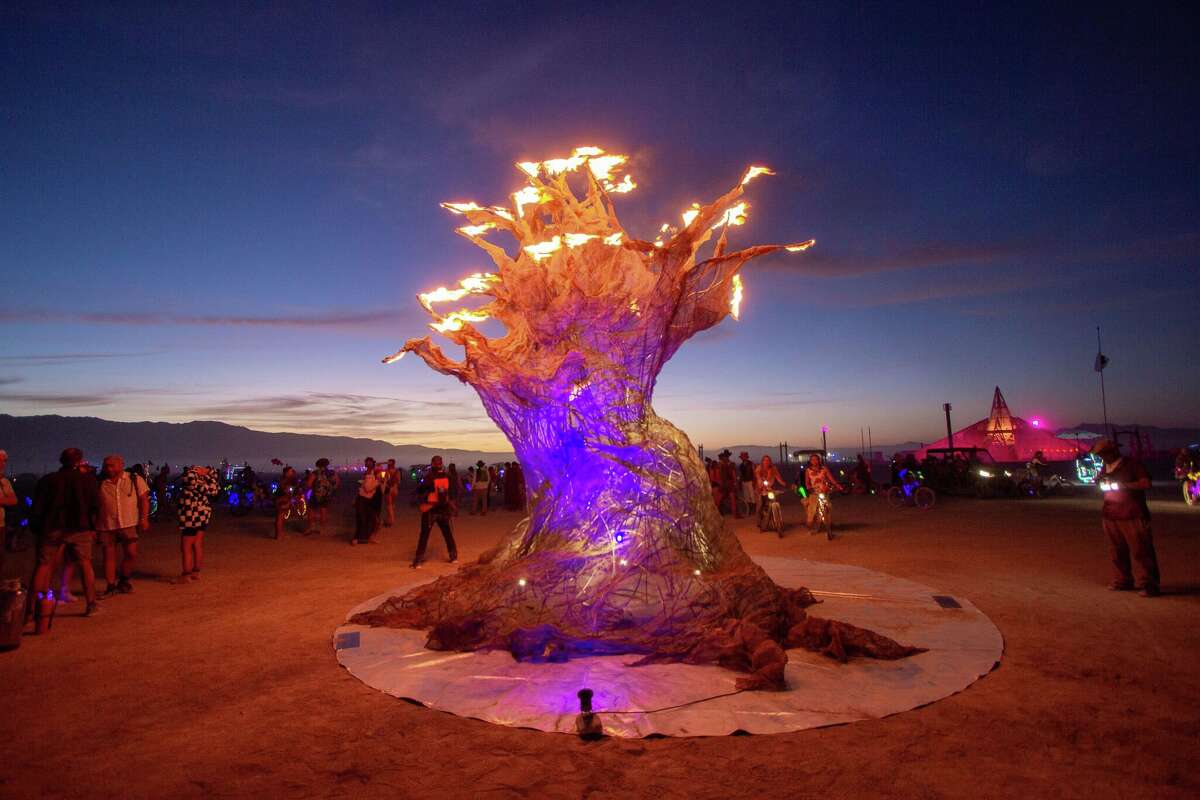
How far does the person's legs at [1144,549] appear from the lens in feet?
21.8

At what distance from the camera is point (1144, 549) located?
6.70 meters

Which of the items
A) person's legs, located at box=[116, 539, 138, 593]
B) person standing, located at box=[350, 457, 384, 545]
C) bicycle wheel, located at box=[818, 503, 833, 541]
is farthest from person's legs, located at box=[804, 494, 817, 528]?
person's legs, located at box=[116, 539, 138, 593]

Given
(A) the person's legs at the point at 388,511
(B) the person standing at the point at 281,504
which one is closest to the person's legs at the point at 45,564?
(B) the person standing at the point at 281,504

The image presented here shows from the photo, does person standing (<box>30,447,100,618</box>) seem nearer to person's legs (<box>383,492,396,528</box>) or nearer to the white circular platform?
the white circular platform

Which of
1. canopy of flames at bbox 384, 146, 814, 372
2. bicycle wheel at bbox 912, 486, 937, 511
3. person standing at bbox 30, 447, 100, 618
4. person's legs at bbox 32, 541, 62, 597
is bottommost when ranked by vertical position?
bicycle wheel at bbox 912, 486, 937, 511

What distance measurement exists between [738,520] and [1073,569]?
7.92 meters

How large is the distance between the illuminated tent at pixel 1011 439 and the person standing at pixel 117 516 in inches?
1573

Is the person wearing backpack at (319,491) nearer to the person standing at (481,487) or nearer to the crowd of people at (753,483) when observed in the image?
the person standing at (481,487)

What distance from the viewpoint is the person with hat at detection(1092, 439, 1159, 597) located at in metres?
6.67

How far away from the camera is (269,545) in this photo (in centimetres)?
1259

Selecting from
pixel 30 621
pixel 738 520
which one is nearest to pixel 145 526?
pixel 30 621

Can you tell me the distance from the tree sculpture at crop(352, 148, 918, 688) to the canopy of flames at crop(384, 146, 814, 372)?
16 millimetres

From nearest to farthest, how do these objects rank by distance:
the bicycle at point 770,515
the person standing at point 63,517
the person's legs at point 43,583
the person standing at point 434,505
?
the person's legs at point 43,583 < the person standing at point 63,517 < the person standing at point 434,505 < the bicycle at point 770,515

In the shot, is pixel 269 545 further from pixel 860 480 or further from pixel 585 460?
pixel 860 480
